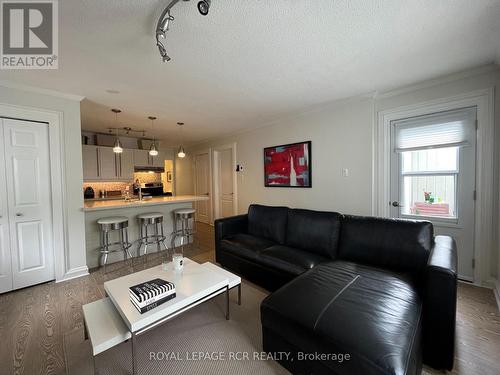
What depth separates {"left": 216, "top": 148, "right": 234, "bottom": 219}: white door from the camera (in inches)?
215

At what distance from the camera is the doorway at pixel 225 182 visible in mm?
5316

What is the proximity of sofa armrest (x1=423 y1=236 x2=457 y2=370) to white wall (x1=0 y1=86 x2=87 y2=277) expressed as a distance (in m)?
3.84

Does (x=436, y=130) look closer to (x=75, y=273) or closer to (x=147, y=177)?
(x=75, y=273)

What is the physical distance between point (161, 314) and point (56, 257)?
7.60 ft

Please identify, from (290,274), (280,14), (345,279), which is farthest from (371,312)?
(280,14)

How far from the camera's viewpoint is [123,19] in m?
1.53

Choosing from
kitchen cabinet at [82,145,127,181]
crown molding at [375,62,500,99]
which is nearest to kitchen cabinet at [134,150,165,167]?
kitchen cabinet at [82,145,127,181]

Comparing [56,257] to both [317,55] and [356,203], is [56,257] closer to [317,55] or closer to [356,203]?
[317,55]

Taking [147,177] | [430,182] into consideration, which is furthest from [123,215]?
[430,182]

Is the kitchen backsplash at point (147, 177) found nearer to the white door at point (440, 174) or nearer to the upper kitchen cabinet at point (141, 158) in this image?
the upper kitchen cabinet at point (141, 158)

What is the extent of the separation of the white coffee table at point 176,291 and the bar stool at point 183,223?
1.64m

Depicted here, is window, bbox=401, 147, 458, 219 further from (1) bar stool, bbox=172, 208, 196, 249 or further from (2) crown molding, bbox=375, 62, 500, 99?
(1) bar stool, bbox=172, 208, 196, 249

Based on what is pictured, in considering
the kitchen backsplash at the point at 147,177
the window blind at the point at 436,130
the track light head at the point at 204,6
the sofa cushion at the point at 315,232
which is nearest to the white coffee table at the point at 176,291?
the sofa cushion at the point at 315,232

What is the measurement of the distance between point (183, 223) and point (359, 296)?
3.28m
